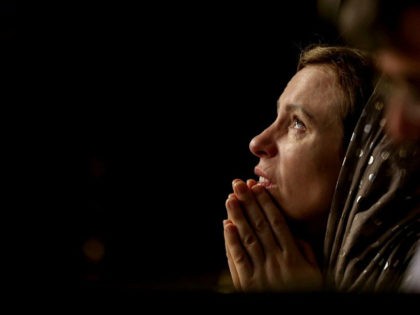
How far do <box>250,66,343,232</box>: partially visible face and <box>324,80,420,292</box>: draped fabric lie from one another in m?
0.05

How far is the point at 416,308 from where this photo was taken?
1.68 feet

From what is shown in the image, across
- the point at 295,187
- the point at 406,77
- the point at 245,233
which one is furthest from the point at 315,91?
the point at 406,77

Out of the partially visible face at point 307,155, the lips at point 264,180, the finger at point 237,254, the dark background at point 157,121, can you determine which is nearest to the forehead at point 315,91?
the partially visible face at point 307,155

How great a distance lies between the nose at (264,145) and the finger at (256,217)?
7 cm

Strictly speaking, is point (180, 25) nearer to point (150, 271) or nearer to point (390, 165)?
point (150, 271)

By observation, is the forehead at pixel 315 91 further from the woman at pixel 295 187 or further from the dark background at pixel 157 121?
the dark background at pixel 157 121

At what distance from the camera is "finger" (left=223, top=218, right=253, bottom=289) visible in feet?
3.58

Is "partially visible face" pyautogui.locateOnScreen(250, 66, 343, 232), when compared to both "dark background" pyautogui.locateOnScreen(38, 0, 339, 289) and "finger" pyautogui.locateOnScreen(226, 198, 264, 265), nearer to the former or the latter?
"finger" pyautogui.locateOnScreen(226, 198, 264, 265)

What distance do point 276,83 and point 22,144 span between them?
90 cm

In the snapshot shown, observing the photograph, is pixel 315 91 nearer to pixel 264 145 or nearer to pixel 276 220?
pixel 264 145

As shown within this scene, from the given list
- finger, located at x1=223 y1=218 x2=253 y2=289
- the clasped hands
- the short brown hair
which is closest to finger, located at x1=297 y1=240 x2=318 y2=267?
the clasped hands

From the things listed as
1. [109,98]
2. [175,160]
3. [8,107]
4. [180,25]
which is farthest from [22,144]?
[180,25]

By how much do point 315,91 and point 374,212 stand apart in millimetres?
270

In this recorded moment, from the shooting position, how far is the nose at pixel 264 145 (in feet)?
3.63
